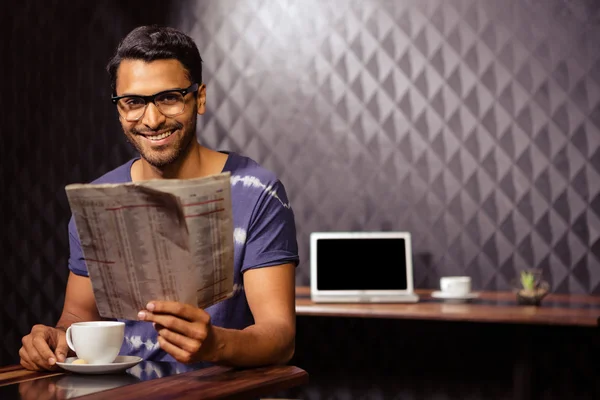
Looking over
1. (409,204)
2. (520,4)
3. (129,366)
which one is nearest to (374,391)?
(409,204)

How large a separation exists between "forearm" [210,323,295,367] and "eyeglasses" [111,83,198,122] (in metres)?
0.52

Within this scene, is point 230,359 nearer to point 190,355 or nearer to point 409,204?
point 190,355

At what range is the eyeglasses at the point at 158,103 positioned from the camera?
Result: 169cm

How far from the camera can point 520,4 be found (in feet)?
11.2

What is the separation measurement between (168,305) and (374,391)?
2.47 meters

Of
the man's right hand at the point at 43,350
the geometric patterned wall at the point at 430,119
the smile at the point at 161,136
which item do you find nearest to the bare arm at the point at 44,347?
the man's right hand at the point at 43,350

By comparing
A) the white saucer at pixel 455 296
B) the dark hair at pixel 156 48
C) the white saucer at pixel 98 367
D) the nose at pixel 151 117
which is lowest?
the white saucer at pixel 455 296

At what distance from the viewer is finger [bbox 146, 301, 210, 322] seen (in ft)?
4.06

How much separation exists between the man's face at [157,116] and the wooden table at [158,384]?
529mm

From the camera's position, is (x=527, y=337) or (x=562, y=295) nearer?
(x=527, y=337)

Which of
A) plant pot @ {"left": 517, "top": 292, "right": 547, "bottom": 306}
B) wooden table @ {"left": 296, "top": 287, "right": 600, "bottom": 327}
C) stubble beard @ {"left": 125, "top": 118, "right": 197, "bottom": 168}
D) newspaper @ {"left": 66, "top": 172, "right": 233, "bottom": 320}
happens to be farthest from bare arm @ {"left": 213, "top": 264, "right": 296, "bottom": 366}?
plant pot @ {"left": 517, "top": 292, "right": 547, "bottom": 306}

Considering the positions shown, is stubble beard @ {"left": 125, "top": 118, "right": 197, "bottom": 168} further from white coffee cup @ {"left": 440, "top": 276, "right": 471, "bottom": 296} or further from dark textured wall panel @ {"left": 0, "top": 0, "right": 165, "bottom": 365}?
dark textured wall panel @ {"left": 0, "top": 0, "right": 165, "bottom": 365}

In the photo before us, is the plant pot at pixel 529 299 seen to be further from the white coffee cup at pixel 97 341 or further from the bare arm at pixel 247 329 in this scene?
the white coffee cup at pixel 97 341

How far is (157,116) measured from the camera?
1.68 m
